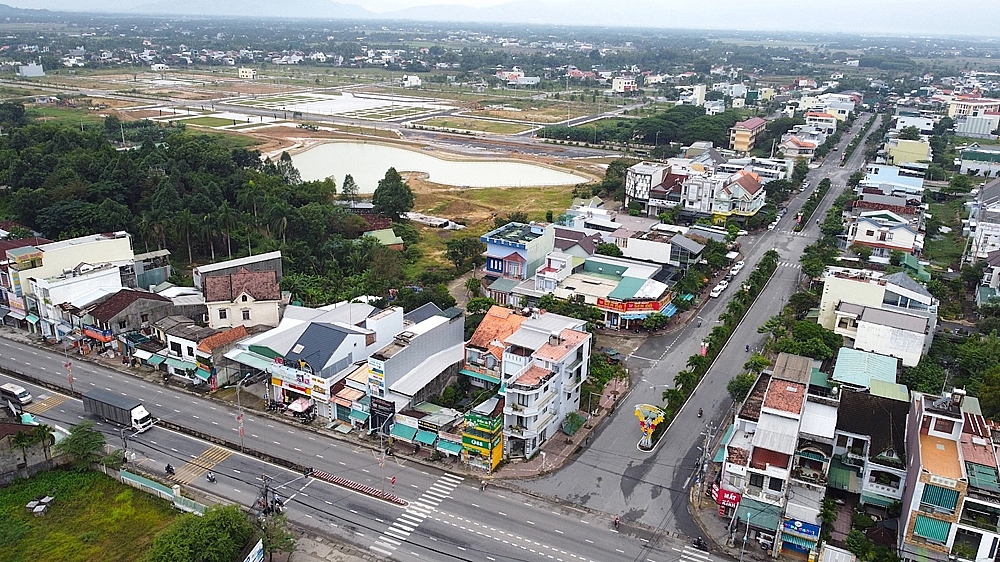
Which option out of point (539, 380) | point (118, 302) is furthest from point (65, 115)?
point (539, 380)

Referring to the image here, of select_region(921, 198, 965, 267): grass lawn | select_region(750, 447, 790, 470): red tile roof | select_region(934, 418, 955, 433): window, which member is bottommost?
select_region(921, 198, 965, 267): grass lawn

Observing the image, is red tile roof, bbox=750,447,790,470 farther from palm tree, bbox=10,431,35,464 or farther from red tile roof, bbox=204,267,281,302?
palm tree, bbox=10,431,35,464

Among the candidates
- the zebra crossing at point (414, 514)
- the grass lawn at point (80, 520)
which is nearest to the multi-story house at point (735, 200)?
the zebra crossing at point (414, 514)

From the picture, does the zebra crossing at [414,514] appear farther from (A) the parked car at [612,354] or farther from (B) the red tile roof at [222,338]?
(B) the red tile roof at [222,338]

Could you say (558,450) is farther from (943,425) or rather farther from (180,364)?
(180,364)

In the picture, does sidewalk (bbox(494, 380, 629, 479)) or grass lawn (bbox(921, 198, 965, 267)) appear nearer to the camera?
sidewalk (bbox(494, 380, 629, 479))

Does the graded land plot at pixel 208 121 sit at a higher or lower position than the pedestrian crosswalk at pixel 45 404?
higher

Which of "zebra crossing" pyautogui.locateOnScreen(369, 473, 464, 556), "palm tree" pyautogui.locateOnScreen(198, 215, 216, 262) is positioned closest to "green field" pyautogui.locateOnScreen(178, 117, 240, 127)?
"palm tree" pyautogui.locateOnScreen(198, 215, 216, 262)
